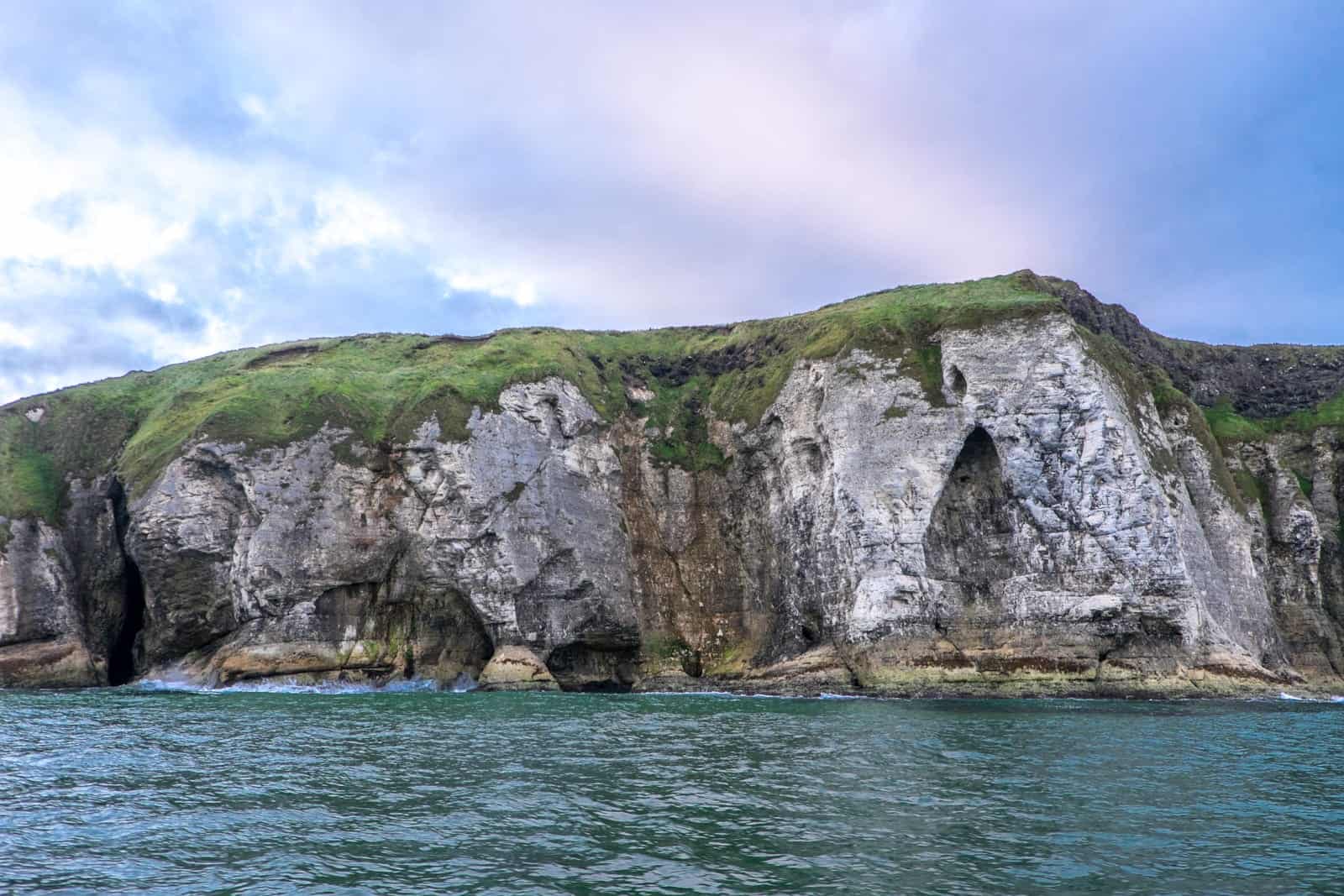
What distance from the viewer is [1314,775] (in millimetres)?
20328

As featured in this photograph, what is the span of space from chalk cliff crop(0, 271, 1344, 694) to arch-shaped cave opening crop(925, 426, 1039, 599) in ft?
0.56

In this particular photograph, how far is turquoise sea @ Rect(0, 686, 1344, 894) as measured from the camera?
11.8m

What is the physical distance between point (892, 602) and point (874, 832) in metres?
38.4

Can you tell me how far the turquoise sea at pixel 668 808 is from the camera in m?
11.8

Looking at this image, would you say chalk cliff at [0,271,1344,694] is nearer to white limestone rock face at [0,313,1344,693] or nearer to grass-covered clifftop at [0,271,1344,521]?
white limestone rock face at [0,313,1344,693]

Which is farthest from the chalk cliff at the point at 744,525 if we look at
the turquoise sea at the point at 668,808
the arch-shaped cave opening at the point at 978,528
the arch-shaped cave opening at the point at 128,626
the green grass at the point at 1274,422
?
the turquoise sea at the point at 668,808

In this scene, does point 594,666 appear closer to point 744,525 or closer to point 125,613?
point 744,525

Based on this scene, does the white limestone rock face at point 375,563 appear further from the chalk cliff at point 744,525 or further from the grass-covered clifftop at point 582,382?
the grass-covered clifftop at point 582,382

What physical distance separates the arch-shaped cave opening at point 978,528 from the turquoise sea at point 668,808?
21.9 meters

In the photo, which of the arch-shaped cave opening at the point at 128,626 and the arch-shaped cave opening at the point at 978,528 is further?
the arch-shaped cave opening at the point at 128,626

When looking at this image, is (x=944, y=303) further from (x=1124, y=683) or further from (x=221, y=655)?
(x=221, y=655)

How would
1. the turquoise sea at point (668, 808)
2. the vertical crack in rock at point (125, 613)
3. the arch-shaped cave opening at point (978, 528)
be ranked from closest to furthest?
1. the turquoise sea at point (668, 808)
2. the arch-shaped cave opening at point (978, 528)
3. the vertical crack in rock at point (125, 613)

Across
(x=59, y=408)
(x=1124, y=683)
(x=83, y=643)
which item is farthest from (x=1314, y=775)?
(x=59, y=408)

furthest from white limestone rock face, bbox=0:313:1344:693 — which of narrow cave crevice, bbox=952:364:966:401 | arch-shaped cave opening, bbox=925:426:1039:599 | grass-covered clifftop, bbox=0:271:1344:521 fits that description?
grass-covered clifftop, bbox=0:271:1344:521
